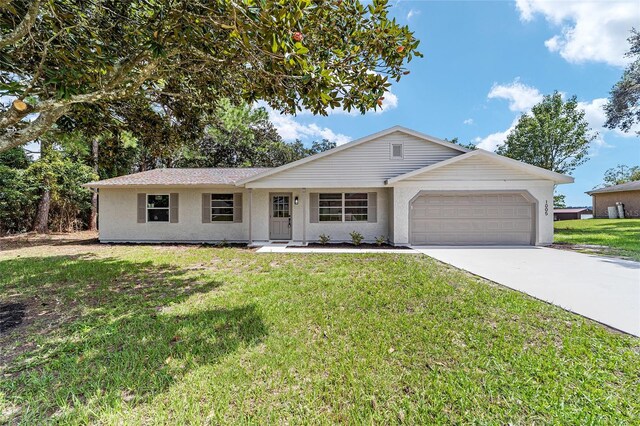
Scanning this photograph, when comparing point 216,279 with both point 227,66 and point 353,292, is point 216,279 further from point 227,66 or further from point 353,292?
point 227,66

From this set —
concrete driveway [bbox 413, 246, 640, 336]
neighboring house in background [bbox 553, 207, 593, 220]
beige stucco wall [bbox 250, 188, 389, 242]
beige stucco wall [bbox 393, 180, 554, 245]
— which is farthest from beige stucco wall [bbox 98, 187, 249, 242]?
neighboring house in background [bbox 553, 207, 593, 220]

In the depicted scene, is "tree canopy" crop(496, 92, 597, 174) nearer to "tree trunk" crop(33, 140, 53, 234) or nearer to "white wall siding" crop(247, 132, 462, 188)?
"white wall siding" crop(247, 132, 462, 188)

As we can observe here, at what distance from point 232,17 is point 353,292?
4.69 meters

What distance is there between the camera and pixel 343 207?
39.0 feet

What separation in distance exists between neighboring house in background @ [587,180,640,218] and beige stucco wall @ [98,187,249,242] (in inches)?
1300

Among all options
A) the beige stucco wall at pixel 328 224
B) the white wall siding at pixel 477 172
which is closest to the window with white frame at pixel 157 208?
the beige stucco wall at pixel 328 224

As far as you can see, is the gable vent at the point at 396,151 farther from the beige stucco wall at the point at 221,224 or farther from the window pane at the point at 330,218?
the window pane at the point at 330,218

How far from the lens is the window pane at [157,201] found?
12.4 m

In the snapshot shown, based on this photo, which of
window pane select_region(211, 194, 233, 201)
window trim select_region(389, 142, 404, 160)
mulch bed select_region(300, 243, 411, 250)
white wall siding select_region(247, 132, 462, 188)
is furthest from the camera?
window pane select_region(211, 194, 233, 201)

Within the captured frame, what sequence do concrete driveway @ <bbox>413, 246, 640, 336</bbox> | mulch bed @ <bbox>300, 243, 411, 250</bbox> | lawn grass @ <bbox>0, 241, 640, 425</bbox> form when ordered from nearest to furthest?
1. lawn grass @ <bbox>0, 241, 640, 425</bbox>
2. concrete driveway @ <bbox>413, 246, 640, 336</bbox>
3. mulch bed @ <bbox>300, 243, 411, 250</bbox>

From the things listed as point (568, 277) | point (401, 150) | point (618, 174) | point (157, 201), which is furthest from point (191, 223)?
point (618, 174)

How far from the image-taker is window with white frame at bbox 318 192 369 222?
11.9 metres

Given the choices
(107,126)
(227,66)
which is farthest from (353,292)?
(107,126)

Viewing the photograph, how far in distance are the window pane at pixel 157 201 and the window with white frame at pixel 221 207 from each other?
86.8 inches
